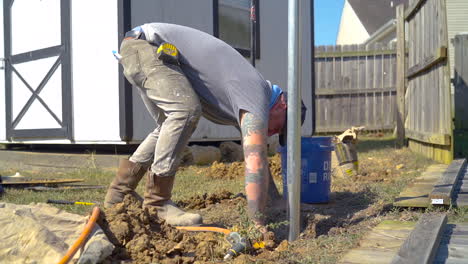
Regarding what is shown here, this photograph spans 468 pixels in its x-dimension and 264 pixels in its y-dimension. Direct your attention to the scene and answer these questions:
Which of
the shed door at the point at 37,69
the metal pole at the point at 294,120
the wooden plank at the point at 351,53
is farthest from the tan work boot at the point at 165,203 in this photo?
the wooden plank at the point at 351,53

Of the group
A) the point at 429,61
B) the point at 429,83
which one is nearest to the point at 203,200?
the point at 429,61

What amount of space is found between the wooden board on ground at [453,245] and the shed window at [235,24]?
219 inches

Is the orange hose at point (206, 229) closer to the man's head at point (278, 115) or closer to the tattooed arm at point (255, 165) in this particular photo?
the tattooed arm at point (255, 165)

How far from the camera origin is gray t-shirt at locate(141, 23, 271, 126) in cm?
282

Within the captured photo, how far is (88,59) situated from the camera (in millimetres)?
6836

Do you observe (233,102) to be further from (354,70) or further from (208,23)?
(354,70)

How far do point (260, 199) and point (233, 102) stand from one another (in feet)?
1.95

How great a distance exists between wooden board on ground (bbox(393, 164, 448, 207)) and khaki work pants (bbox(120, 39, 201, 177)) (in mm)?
1614

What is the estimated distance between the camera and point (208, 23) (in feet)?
24.9

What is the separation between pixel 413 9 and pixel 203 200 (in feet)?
18.9

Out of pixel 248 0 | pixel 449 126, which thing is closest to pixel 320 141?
pixel 449 126

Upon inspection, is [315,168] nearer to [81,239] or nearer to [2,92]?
[81,239]

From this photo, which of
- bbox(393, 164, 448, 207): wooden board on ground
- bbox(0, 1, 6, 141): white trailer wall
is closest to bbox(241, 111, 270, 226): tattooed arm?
bbox(393, 164, 448, 207): wooden board on ground

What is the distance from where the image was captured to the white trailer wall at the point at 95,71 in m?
6.58
